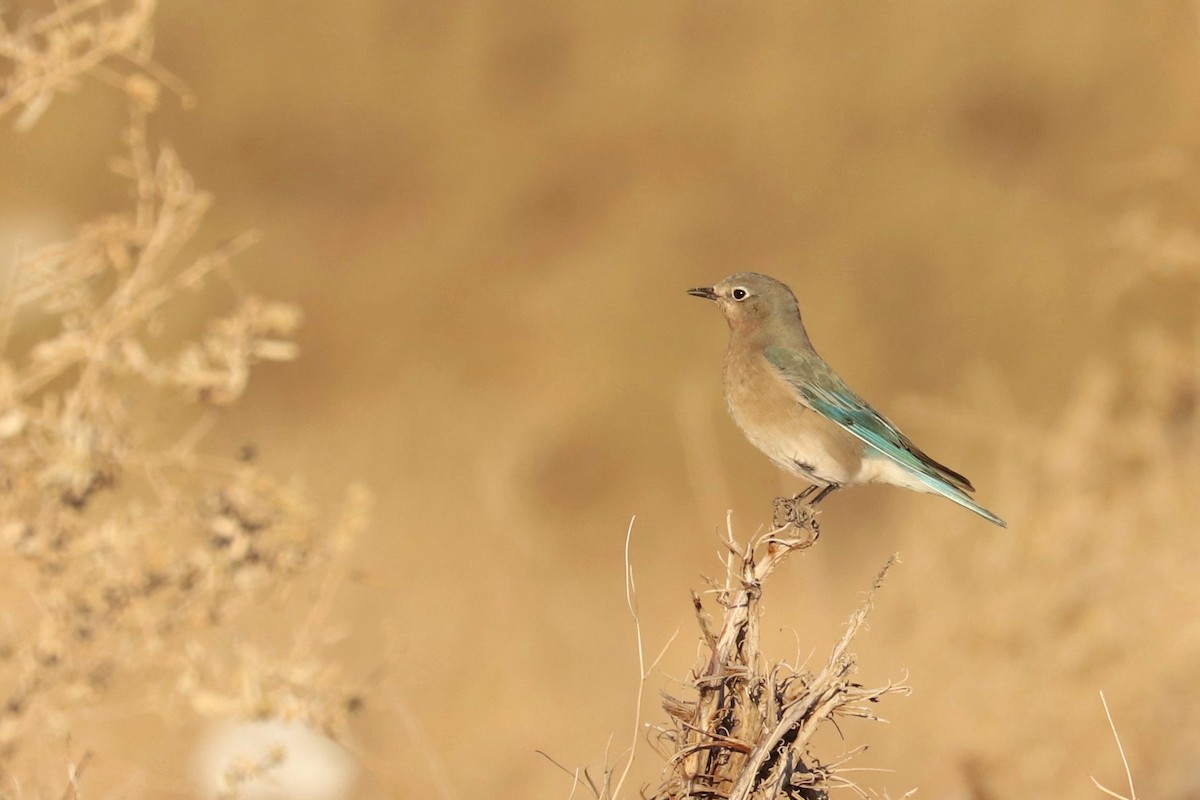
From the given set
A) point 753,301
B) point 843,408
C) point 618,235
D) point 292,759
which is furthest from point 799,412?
point 618,235

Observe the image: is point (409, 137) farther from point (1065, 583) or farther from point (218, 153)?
point (1065, 583)

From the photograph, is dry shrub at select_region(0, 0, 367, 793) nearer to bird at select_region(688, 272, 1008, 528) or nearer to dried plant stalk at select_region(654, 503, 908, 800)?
bird at select_region(688, 272, 1008, 528)

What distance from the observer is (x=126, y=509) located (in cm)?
551

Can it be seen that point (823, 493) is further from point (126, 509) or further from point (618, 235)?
point (618, 235)

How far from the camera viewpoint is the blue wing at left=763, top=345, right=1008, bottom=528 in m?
5.65

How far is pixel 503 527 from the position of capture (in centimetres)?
1363

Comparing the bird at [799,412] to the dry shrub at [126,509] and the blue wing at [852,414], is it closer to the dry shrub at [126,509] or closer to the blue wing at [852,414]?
the blue wing at [852,414]

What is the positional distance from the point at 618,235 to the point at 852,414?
13.4 metres

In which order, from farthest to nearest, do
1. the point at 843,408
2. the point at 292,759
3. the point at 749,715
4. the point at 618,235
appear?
the point at 618,235 → the point at 292,759 → the point at 843,408 → the point at 749,715

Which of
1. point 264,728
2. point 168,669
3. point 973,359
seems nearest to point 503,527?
point 264,728

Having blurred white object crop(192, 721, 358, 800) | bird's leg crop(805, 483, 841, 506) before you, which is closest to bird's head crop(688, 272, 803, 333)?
bird's leg crop(805, 483, 841, 506)

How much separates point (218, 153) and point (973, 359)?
9.63 metres

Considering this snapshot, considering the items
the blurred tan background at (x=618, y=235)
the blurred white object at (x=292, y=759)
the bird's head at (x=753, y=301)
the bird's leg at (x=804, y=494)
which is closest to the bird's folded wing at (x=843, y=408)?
the bird's head at (x=753, y=301)

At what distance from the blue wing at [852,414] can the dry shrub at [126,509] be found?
1751 millimetres
